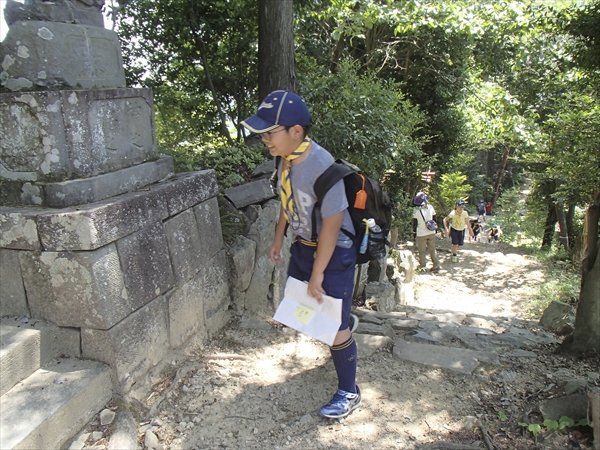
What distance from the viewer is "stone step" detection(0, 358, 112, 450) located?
2.09 meters

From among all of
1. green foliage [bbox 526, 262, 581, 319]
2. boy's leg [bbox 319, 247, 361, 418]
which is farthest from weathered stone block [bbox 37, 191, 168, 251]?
green foliage [bbox 526, 262, 581, 319]

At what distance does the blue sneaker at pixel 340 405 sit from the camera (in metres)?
2.67

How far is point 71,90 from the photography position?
2.53 metres

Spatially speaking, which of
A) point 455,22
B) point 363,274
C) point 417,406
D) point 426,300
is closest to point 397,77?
point 455,22

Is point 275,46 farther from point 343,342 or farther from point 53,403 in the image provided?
point 53,403

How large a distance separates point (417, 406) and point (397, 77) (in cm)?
1228

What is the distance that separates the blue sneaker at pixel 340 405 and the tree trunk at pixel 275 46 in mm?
4421

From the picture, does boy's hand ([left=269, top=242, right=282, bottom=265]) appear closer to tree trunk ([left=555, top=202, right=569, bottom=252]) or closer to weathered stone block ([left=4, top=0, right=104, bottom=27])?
weathered stone block ([left=4, top=0, right=104, bottom=27])

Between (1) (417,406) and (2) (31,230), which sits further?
(1) (417,406)

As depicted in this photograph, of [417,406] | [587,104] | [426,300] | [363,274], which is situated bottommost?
[426,300]

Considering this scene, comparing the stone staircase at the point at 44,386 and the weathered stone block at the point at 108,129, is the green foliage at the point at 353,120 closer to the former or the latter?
the weathered stone block at the point at 108,129

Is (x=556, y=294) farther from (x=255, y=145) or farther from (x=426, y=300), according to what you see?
(x=255, y=145)

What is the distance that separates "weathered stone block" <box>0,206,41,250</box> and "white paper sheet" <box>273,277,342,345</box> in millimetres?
1335

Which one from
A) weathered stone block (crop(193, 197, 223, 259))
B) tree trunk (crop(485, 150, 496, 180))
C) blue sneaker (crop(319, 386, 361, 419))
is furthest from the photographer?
tree trunk (crop(485, 150, 496, 180))
